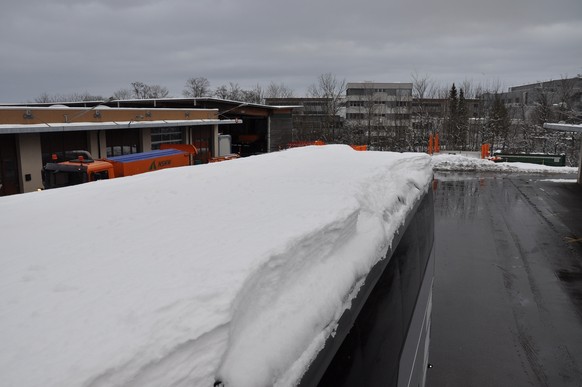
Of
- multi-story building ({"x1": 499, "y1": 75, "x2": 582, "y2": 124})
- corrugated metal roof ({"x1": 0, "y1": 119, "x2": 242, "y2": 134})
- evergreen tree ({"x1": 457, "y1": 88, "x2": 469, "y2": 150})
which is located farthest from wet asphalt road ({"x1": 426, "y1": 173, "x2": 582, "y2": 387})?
multi-story building ({"x1": 499, "y1": 75, "x2": 582, "y2": 124})

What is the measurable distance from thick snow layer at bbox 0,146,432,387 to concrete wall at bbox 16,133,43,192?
18.9 m

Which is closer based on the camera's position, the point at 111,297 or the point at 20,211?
the point at 111,297

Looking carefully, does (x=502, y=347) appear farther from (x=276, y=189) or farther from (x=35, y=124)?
(x=35, y=124)

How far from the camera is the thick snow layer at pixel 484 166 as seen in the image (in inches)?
1373

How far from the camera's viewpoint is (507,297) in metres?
10.3

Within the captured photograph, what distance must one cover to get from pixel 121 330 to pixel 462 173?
34.7 metres

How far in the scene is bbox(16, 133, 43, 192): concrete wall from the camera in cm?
1955

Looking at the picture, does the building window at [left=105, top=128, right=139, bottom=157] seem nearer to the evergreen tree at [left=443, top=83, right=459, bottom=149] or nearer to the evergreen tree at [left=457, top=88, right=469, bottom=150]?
the evergreen tree at [left=443, top=83, right=459, bottom=149]

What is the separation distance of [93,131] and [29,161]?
4181 mm

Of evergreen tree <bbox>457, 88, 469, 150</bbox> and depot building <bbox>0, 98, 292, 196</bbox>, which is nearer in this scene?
depot building <bbox>0, 98, 292, 196</bbox>

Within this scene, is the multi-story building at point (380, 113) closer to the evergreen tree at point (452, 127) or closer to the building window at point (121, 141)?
the evergreen tree at point (452, 127)

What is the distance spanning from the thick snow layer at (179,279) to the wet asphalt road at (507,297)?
5.37 m

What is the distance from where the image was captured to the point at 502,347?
8.09m

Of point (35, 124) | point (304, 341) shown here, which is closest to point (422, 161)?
point (304, 341)
